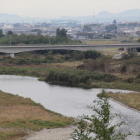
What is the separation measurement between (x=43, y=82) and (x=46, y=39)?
156ft

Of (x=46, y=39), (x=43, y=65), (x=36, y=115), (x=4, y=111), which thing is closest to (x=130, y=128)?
(x=36, y=115)

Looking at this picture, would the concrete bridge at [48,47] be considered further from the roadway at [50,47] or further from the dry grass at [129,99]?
the dry grass at [129,99]

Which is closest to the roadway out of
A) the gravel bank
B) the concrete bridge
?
the concrete bridge

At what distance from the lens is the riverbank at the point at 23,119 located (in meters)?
27.4

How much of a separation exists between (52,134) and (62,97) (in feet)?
47.0

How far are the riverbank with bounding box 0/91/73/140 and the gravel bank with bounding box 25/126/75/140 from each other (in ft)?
1.73

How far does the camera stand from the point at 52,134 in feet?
90.5

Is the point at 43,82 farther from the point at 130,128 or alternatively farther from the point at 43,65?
the point at 130,128

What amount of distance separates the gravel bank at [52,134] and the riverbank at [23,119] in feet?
1.73

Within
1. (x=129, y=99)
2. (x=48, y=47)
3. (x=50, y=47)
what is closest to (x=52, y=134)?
(x=129, y=99)

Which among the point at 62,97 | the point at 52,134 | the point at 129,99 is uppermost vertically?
the point at 52,134

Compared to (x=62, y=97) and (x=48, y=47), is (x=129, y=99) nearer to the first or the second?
(x=62, y=97)

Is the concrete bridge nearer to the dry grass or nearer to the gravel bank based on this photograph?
the dry grass

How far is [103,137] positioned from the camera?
18578 mm
